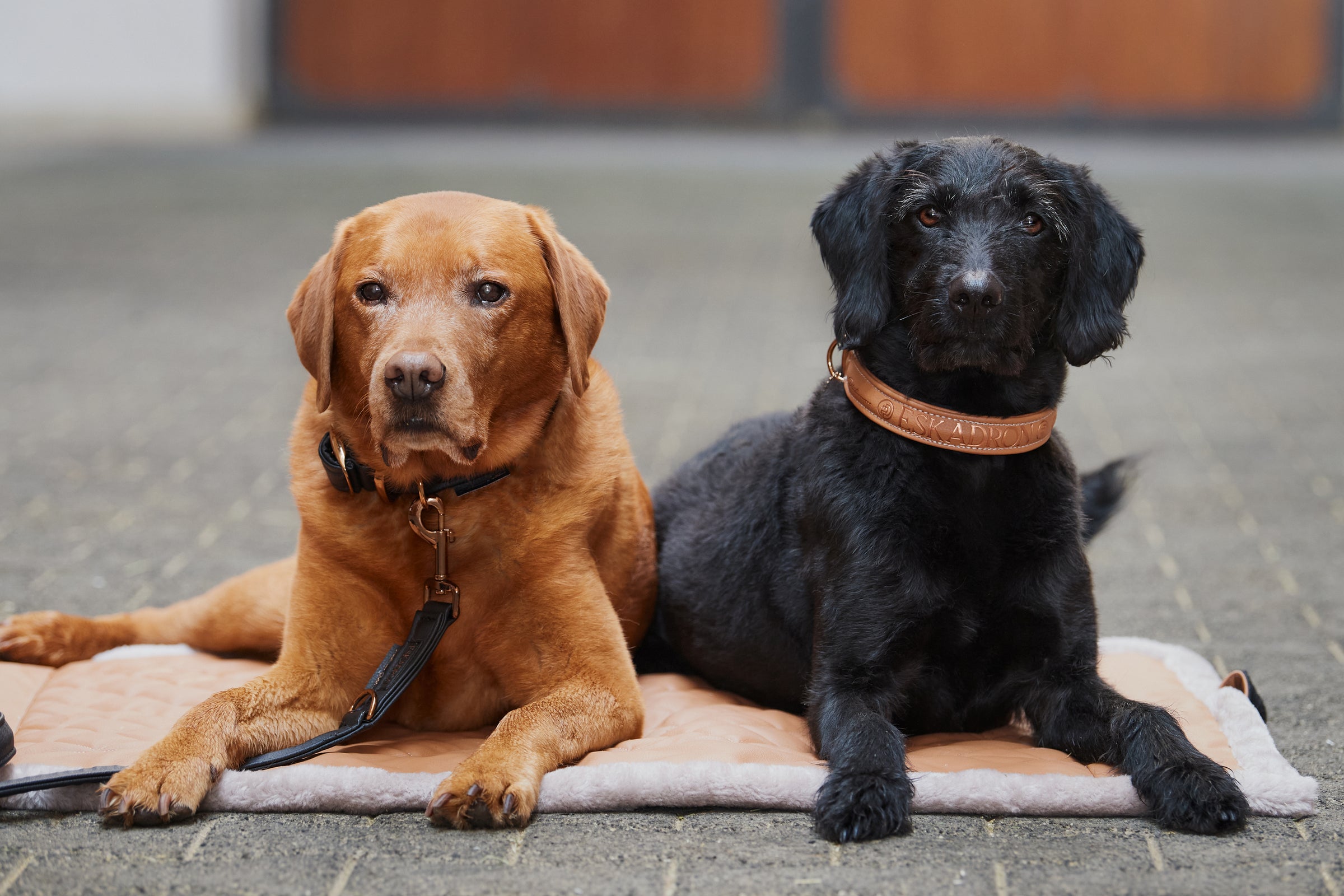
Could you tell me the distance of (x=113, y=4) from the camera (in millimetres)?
17469

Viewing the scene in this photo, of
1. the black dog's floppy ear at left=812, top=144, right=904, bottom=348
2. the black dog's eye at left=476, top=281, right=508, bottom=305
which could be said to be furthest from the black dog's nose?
the black dog's eye at left=476, top=281, right=508, bottom=305

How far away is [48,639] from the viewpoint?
3629 mm

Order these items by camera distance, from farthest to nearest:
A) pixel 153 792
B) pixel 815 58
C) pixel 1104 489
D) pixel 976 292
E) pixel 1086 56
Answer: pixel 815 58 < pixel 1086 56 < pixel 1104 489 < pixel 976 292 < pixel 153 792

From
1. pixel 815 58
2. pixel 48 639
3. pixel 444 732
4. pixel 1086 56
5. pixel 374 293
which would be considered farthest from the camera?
pixel 815 58

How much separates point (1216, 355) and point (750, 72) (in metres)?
9.44

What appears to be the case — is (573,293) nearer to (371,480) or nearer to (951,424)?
(371,480)

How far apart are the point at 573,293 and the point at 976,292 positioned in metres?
0.88

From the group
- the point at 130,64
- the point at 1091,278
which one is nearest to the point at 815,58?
the point at 130,64

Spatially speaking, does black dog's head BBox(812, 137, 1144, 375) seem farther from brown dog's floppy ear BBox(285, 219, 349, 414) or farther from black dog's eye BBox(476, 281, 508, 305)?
brown dog's floppy ear BBox(285, 219, 349, 414)

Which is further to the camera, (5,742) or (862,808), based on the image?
(5,742)

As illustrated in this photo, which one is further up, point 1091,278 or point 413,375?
point 1091,278

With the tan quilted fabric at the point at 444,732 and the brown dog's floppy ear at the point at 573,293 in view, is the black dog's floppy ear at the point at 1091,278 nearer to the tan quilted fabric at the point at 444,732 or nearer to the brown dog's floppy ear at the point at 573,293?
the tan quilted fabric at the point at 444,732

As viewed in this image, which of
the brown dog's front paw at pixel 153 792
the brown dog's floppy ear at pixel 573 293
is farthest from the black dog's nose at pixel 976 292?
the brown dog's front paw at pixel 153 792

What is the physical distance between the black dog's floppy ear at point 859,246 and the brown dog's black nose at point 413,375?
3.02 feet
